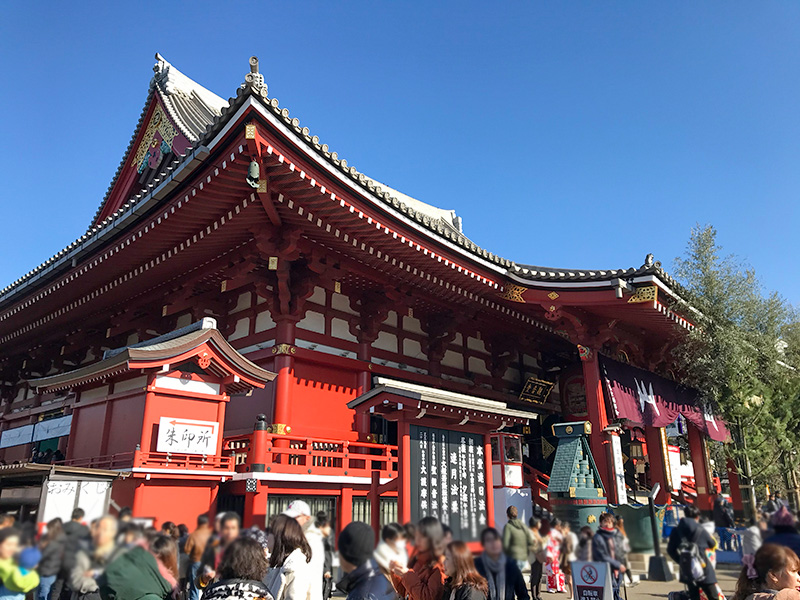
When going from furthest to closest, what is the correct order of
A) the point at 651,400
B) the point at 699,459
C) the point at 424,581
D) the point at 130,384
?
the point at 699,459, the point at 651,400, the point at 130,384, the point at 424,581

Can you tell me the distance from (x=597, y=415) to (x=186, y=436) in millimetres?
8255

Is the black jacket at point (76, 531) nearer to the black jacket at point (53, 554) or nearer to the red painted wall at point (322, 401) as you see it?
the black jacket at point (53, 554)

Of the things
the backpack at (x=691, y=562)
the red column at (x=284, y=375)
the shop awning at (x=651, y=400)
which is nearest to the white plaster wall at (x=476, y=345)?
the shop awning at (x=651, y=400)

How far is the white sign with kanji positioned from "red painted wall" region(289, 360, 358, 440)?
2426 millimetres

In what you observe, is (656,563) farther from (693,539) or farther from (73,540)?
(73,540)

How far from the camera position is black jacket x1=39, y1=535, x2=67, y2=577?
1.55 metres

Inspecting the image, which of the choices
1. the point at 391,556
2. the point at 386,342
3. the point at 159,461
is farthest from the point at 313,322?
the point at 391,556

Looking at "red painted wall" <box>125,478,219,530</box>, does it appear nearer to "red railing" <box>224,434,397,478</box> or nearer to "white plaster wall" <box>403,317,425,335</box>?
"red railing" <box>224,434,397,478</box>

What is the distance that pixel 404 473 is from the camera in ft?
Result: 25.4

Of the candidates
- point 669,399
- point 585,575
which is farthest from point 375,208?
point 669,399

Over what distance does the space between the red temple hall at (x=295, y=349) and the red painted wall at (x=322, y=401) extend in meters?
0.05

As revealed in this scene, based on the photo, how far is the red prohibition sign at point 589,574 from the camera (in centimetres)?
195

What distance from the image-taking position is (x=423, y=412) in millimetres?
7930

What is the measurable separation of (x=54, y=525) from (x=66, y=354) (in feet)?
56.5
